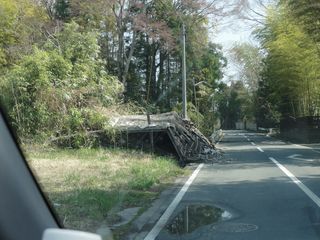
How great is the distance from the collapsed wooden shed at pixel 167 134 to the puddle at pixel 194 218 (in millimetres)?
12258

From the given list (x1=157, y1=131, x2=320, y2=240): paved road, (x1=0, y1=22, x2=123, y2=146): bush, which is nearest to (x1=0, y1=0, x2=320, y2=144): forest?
(x1=0, y1=22, x2=123, y2=146): bush

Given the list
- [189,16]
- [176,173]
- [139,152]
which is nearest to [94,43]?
[139,152]

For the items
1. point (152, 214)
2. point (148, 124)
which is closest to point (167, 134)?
point (148, 124)

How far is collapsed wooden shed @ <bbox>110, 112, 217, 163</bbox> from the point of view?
23938 mm

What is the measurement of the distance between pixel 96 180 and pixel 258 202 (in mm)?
4376

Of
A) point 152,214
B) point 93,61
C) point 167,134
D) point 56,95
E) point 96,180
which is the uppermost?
point 93,61

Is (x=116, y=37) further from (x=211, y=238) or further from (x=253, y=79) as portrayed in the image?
(x=253, y=79)

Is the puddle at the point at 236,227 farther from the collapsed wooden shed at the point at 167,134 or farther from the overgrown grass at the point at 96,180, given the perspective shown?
the collapsed wooden shed at the point at 167,134

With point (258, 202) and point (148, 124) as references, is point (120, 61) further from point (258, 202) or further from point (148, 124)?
point (258, 202)

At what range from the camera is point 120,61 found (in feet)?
140

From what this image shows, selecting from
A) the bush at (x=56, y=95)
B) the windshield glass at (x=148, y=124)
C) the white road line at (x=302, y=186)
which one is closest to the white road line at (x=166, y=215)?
the windshield glass at (x=148, y=124)

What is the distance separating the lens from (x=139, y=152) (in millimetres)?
23203

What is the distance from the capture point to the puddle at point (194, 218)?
357 inches

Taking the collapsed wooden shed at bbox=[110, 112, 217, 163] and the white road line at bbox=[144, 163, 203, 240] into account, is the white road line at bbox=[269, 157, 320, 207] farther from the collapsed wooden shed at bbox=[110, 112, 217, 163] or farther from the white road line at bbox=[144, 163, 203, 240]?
the collapsed wooden shed at bbox=[110, 112, 217, 163]
